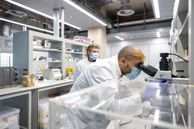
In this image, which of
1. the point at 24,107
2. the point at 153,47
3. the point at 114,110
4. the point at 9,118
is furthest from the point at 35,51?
the point at 153,47

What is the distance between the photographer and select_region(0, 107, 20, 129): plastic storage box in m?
2.14

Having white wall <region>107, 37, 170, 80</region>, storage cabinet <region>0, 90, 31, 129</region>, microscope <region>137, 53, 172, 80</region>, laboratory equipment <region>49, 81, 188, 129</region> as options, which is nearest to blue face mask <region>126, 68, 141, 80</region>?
laboratory equipment <region>49, 81, 188, 129</region>

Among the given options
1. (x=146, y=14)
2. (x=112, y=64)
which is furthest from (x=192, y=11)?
(x=146, y=14)

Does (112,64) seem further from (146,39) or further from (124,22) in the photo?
(146,39)

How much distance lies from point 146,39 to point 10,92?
5.35 m

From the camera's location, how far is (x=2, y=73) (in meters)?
2.47

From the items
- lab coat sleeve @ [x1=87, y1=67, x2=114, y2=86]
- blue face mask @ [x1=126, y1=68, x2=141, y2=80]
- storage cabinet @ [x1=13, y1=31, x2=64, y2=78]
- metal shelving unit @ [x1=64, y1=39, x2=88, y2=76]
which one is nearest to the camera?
lab coat sleeve @ [x1=87, y1=67, x2=114, y2=86]

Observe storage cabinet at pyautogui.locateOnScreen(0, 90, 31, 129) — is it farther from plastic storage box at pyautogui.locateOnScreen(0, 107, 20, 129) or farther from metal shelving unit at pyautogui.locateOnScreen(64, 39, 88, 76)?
metal shelving unit at pyautogui.locateOnScreen(64, 39, 88, 76)

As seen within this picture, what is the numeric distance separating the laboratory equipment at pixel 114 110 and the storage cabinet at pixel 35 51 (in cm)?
187

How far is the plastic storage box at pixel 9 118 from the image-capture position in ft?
7.01

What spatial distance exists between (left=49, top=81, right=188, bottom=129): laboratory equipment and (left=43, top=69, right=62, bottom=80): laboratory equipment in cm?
202

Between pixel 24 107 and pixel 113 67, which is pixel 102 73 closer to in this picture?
pixel 113 67

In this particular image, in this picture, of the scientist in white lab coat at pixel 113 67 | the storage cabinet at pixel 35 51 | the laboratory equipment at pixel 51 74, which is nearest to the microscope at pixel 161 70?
the scientist in white lab coat at pixel 113 67

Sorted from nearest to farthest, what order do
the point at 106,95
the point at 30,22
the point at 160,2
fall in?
the point at 106,95 → the point at 160,2 → the point at 30,22
